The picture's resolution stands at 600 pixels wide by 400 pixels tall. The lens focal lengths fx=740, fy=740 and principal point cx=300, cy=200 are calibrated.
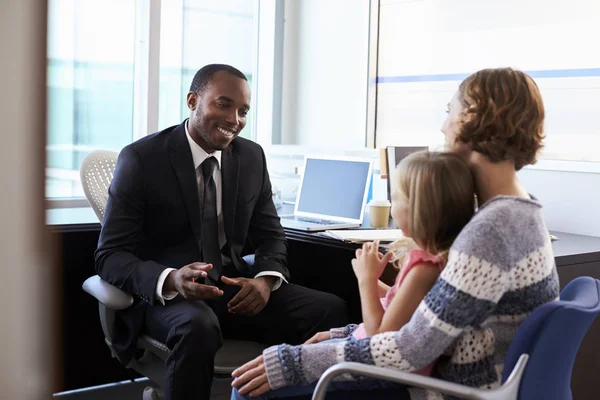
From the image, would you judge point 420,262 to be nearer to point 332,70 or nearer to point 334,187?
point 334,187

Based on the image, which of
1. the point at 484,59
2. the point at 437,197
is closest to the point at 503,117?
the point at 437,197

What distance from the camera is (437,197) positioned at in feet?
4.59

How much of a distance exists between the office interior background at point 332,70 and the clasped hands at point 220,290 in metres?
0.74

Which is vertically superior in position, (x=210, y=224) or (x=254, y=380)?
(x=210, y=224)

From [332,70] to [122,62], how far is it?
1.01m

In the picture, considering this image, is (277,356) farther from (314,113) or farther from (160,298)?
(314,113)

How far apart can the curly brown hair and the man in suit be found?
2.94 feet

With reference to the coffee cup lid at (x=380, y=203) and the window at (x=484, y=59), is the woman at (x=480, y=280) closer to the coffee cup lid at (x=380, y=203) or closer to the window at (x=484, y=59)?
the coffee cup lid at (x=380, y=203)

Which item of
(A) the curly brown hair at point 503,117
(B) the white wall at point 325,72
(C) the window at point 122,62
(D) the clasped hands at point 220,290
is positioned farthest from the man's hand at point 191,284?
(B) the white wall at point 325,72

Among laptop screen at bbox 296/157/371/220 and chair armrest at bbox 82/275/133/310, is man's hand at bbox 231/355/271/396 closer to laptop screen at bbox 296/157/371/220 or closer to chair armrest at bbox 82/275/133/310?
chair armrest at bbox 82/275/133/310

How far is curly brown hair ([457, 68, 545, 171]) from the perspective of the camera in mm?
1398

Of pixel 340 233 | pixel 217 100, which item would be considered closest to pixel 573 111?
pixel 340 233

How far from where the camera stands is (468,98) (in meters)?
1.43

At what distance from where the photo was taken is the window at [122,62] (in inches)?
130
